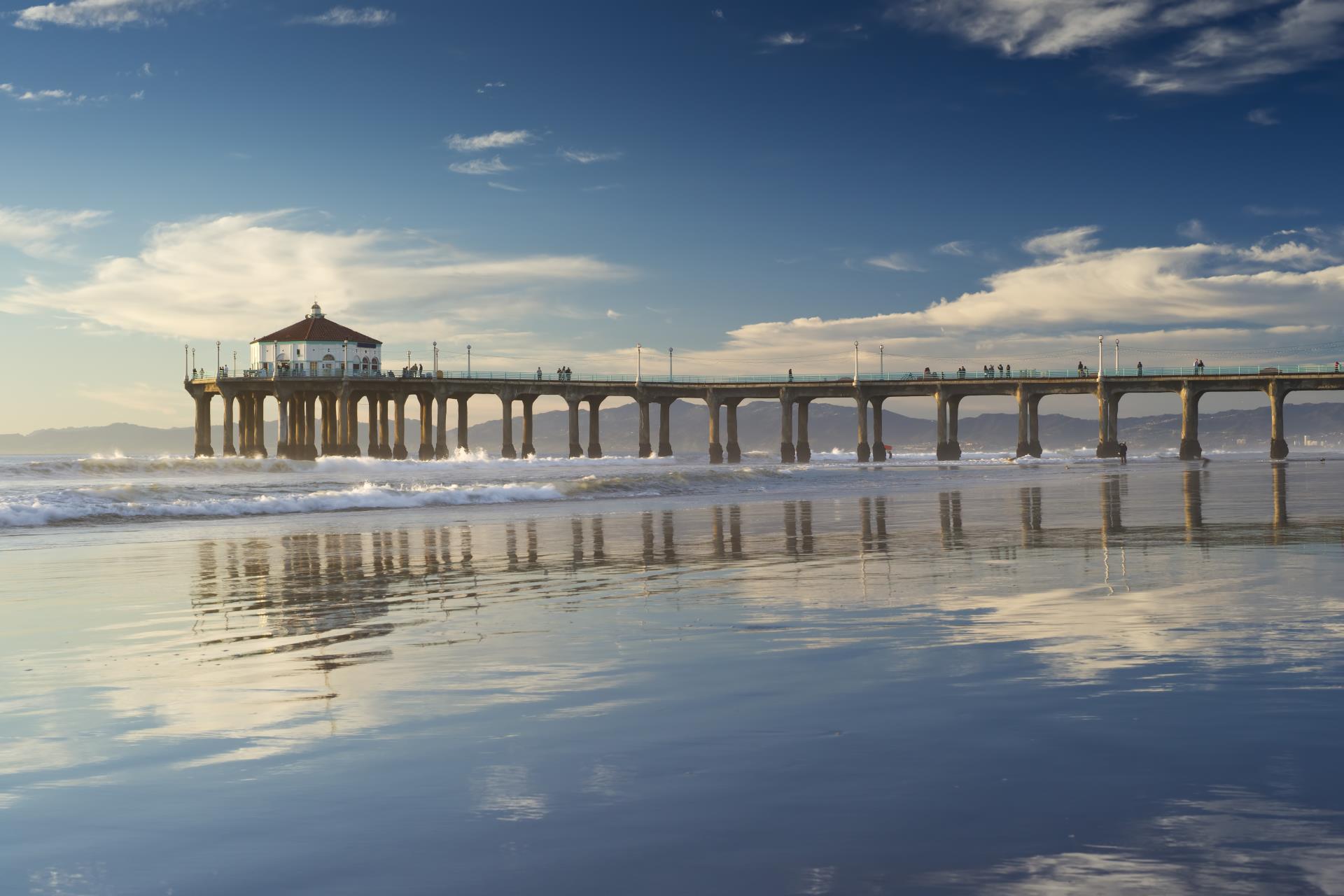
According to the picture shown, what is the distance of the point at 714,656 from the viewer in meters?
8.39

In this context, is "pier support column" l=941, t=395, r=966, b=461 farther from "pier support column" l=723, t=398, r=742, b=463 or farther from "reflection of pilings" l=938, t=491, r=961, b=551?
"reflection of pilings" l=938, t=491, r=961, b=551

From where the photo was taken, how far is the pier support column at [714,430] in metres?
141

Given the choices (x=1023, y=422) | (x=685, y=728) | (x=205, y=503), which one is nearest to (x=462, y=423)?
(x=1023, y=422)

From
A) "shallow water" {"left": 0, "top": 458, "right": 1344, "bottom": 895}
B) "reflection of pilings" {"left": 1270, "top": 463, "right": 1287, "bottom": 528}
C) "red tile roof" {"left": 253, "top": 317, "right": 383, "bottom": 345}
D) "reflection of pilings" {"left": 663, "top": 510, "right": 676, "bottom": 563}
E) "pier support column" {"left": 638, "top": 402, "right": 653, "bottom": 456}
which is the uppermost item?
"red tile roof" {"left": 253, "top": 317, "right": 383, "bottom": 345}

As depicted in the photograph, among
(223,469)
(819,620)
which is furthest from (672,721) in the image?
(223,469)

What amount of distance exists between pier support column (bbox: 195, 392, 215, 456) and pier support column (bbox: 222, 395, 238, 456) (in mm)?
2527

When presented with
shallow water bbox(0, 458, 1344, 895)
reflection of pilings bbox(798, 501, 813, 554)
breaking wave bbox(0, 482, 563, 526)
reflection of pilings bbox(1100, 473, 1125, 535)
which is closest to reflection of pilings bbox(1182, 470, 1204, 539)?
reflection of pilings bbox(1100, 473, 1125, 535)

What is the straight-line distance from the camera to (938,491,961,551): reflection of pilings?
18.7 metres

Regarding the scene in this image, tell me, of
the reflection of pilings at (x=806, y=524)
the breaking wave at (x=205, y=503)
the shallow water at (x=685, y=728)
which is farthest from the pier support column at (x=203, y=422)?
the shallow water at (x=685, y=728)

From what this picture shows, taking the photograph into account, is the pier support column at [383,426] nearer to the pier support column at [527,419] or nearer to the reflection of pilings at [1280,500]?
the pier support column at [527,419]

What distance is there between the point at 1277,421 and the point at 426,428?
96792mm

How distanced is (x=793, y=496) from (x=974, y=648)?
3085 cm

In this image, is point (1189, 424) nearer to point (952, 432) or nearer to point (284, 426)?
point (952, 432)

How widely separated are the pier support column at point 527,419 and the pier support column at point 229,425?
3481 cm
